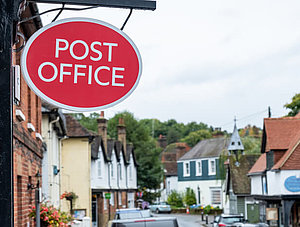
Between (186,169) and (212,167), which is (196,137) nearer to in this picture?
(186,169)

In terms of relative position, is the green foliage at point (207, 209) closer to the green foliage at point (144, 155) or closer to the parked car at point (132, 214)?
the green foliage at point (144, 155)

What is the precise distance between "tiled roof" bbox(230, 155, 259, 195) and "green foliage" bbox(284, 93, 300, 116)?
18.7 ft

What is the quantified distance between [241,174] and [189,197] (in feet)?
53.9

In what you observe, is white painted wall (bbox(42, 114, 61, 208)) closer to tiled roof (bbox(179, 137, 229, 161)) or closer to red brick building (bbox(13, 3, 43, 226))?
red brick building (bbox(13, 3, 43, 226))

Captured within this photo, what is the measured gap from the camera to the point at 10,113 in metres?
3.53

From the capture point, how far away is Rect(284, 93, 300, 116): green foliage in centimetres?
5012

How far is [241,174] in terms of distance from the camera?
157 feet

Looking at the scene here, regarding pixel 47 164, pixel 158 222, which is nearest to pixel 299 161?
pixel 47 164

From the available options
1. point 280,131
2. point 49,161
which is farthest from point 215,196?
point 49,161

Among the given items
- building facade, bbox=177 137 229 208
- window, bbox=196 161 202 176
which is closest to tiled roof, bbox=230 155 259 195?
building facade, bbox=177 137 229 208

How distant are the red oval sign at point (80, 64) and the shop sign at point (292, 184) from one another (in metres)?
29.1

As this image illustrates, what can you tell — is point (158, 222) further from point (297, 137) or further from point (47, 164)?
point (297, 137)

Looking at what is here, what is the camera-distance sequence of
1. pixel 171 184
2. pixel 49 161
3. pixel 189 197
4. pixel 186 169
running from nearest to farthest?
1. pixel 49 161
2. pixel 189 197
3. pixel 186 169
4. pixel 171 184

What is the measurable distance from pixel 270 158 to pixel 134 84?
1233 inches
